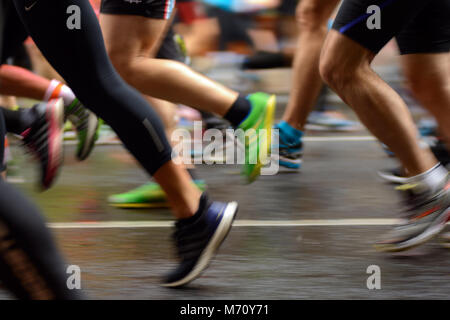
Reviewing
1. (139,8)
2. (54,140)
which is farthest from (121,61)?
(54,140)

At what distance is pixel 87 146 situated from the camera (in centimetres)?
413

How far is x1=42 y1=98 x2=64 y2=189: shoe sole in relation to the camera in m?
3.49

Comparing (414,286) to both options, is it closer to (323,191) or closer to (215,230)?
(215,230)

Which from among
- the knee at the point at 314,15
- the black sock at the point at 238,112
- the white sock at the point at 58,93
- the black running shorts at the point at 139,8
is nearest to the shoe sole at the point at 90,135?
the white sock at the point at 58,93

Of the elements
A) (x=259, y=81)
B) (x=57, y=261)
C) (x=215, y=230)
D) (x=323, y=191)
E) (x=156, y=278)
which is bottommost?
(x=259, y=81)

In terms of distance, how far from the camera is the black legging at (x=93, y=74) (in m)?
2.38

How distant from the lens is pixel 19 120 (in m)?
3.66

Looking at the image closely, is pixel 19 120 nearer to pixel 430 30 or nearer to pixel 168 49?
pixel 168 49

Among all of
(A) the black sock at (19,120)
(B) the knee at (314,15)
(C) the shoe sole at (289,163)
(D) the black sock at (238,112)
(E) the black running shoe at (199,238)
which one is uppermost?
(B) the knee at (314,15)

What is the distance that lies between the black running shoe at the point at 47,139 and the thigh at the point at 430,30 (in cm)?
150

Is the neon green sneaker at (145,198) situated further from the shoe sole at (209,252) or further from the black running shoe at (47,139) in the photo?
the shoe sole at (209,252)

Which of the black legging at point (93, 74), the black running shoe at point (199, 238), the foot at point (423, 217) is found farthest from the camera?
the foot at point (423, 217)

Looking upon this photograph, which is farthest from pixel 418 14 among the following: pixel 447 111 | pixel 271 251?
pixel 271 251

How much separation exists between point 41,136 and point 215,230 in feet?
4.35
